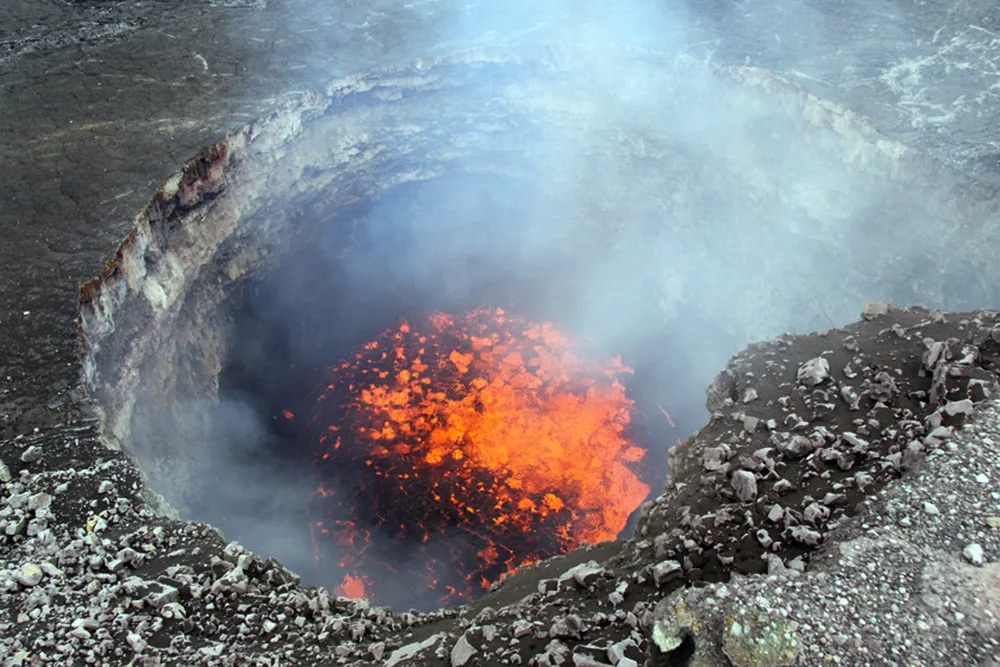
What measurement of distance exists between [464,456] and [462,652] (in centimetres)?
842

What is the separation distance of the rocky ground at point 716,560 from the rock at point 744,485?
0.6 inches

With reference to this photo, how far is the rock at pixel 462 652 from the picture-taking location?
5377 millimetres

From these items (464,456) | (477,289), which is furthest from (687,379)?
(477,289)

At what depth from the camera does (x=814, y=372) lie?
7320 millimetres

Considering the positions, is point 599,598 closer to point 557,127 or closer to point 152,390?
point 152,390

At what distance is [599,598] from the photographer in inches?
231

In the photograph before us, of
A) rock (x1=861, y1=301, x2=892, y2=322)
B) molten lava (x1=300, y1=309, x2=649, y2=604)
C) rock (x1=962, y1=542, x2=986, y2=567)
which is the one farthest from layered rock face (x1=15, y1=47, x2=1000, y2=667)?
molten lava (x1=300, y1=309, x2=649, y2=604)

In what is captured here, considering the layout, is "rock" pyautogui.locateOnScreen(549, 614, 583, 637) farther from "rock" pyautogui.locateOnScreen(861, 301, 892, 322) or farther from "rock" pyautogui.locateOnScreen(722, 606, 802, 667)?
"rock" pyautogui.locateOnScreen(861, 301, 892, 322)

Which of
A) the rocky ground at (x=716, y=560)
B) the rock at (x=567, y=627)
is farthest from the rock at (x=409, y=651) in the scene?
the rock at (x=567, y=627)

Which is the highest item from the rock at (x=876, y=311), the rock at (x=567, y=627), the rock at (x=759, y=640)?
the rock at (x=876, y=311)

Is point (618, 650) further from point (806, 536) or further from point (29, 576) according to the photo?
point (29, 576)

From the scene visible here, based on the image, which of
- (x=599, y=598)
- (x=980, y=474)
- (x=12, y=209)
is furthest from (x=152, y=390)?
(x=980, y=474)

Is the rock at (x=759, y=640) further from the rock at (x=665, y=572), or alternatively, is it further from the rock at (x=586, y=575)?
the rock at (x=586, y=575)

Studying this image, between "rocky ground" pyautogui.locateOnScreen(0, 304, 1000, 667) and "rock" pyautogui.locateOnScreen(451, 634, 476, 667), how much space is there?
0.11ft
